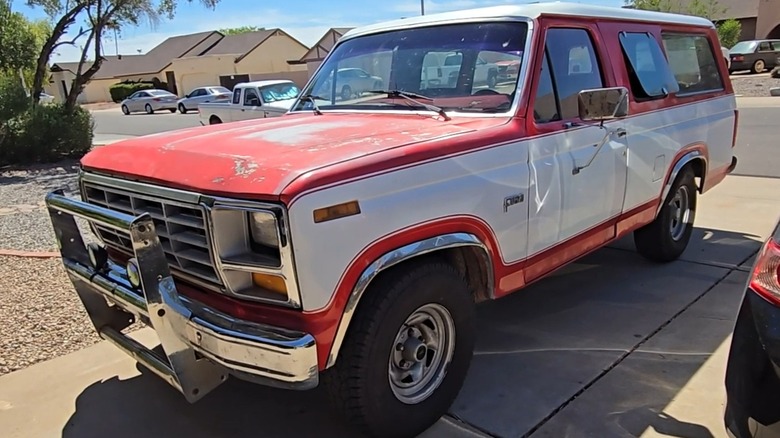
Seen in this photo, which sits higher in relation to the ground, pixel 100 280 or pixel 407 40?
pixel 407 40

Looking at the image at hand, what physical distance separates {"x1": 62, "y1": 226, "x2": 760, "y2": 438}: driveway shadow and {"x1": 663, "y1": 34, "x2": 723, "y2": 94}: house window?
5.76 ft

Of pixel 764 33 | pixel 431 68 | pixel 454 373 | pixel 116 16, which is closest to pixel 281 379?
pixel 454 373

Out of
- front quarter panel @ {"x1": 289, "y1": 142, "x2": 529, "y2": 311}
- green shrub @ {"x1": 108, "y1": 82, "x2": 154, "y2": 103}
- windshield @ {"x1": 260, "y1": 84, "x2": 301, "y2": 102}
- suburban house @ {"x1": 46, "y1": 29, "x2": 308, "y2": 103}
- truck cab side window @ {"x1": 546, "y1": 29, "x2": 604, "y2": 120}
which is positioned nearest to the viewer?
front quarter panel @ {"x1": 289, "y1": 142, "x2": 529, "y2": 311}

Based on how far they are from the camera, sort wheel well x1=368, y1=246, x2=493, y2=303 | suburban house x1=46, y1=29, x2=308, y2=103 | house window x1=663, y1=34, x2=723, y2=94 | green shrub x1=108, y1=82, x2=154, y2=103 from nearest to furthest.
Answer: wheel well x1=368, y1=246, x2=493, y2=303, house window x1=663, y1=34, x2=723, y2=94, suburban house x1=46, y1=29, x2=308, y2=103, green shrub x1=108, y1=82, x2=154, y2=103

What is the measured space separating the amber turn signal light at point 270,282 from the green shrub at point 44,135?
12865 millimetres

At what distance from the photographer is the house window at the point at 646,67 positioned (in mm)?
4434

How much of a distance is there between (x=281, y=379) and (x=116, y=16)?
47.9ft

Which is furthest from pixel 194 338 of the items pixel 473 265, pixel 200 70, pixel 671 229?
pixel 200 70

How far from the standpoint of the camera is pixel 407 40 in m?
4.06

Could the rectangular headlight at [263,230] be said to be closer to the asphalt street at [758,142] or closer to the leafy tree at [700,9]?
the asphalt street at [758,142]

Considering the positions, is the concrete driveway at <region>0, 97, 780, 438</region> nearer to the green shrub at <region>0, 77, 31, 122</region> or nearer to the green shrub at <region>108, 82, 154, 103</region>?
the green shrub at <region>0, 77, 31, 122</region>

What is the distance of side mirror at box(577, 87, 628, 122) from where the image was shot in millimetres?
3439

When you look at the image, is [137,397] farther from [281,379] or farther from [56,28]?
[56,28]

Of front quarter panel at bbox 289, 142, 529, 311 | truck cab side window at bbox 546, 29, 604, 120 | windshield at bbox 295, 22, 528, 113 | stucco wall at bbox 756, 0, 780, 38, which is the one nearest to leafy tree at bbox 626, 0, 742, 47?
stucco wall at bbox 756, 0, 780, 38
